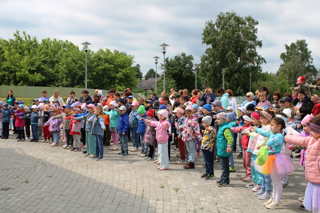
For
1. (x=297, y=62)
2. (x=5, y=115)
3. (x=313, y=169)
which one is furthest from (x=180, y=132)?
(x=297, y=62)

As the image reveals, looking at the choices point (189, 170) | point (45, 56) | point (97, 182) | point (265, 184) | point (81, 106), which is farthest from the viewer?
point (45, 56)

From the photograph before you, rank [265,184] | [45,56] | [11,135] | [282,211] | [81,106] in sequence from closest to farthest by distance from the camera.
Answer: [282,211]
[265,184]
[81,106]
[11,135]
[45,56]

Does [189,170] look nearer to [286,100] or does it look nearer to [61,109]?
[286,100]

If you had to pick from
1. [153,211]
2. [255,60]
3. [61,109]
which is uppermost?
[255,60]

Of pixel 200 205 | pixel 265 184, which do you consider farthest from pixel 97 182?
pixel 265 184

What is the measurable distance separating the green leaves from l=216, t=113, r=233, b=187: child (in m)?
40.7

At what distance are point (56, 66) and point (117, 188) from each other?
4426 centimetres

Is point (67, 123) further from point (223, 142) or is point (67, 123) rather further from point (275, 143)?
point (275, 143)

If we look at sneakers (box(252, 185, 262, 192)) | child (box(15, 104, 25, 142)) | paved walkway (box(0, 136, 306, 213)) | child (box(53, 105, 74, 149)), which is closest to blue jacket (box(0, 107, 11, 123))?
child (box(15, 104, 25, 142))

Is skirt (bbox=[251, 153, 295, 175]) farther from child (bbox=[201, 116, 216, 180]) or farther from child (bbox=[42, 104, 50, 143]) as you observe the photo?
child (bbox=[42, 104, 50, 143])

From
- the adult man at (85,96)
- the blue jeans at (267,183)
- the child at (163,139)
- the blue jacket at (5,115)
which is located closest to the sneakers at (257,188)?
the blue jeans at (267,183)

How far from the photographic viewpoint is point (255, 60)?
49.4 metres

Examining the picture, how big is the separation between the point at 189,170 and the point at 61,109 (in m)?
6.72

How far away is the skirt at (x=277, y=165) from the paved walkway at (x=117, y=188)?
72 centimetres
